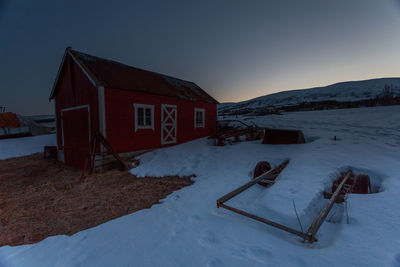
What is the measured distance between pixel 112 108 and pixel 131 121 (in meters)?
1.13

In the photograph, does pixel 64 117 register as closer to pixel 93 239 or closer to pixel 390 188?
pixel 93 239

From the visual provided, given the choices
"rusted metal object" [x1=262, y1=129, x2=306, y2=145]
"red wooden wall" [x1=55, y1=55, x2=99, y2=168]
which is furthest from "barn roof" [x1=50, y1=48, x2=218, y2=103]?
"rusted metal object" [x1=262, y1=129, x2=306, y2=145]

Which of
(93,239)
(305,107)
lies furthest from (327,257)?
(305,107)

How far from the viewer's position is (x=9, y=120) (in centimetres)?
1959

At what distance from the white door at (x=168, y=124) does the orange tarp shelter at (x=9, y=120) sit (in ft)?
71.4

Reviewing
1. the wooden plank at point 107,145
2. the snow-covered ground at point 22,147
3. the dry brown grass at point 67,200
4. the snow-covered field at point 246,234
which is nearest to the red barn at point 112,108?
the wooden plank at point 107,145

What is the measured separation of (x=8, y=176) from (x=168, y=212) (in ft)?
29.7

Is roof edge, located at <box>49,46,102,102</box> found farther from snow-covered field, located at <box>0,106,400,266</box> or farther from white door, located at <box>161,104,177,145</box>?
snow-covered field, located at <box>0,106,400,266</box>

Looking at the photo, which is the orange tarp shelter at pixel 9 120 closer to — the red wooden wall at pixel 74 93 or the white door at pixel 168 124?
the red wooden wall at pixel 74 93

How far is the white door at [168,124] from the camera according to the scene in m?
10.3

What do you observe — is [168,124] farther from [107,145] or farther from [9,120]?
[9,120]

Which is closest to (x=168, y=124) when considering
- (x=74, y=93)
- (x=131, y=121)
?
(x=131, y=121)

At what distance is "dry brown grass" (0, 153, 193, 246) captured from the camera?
3.54m

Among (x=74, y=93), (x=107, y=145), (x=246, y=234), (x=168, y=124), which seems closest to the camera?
(x=246, y=234)
